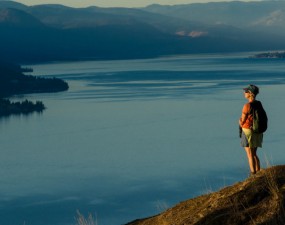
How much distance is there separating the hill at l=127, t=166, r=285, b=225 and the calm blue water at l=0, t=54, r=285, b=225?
1963 cm

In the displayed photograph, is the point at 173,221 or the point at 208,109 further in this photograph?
the point at 208,109

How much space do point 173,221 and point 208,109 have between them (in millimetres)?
110042

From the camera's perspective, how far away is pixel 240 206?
888 centimetres

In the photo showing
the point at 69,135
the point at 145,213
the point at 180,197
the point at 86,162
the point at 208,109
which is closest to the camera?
the point at 145,213

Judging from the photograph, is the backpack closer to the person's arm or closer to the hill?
the person's arm

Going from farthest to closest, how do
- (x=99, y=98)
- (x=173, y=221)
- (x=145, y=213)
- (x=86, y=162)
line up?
(x=99, y=98), (x=86, y=162), (x=145, y=213), (x=173, y=221)

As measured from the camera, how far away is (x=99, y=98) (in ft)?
475

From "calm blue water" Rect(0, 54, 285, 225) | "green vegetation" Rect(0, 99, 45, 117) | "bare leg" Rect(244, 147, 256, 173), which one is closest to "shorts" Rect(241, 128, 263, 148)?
"bare leg" Rect(244, 147, 256, 173)

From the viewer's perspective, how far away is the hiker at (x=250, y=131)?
436 inches

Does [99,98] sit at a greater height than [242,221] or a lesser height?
lesser

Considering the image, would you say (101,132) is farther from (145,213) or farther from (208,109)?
(145,213)

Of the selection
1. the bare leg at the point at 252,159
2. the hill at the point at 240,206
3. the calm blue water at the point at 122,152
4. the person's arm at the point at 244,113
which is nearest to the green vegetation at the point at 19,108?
the calm blue water at the point at 122,152

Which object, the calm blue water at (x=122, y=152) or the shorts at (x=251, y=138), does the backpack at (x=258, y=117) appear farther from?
the calm blue water at (x=122, y=152)

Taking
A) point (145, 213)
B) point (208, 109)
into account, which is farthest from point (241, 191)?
point (208, 109)
